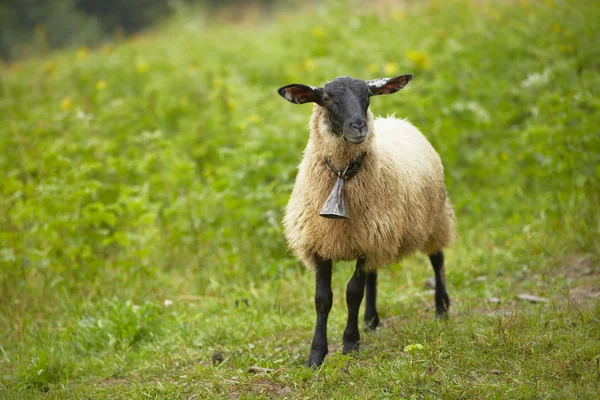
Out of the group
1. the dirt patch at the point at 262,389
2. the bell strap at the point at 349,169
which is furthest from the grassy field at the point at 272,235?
the bell strap at the point at 349,169

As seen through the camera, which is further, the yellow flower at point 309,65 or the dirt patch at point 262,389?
the yellow flower at point 309,65

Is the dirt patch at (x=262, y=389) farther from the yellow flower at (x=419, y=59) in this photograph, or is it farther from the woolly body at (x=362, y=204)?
the yellow flower at (x=419, y=59)

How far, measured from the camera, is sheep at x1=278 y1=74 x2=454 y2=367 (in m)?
4.08

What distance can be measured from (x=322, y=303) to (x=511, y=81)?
6.55 m

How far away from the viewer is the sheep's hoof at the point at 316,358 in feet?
Answer: 13.6

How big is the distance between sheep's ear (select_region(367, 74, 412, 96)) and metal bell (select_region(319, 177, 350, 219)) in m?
0.80

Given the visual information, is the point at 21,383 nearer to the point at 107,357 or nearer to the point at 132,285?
the point at 107,357

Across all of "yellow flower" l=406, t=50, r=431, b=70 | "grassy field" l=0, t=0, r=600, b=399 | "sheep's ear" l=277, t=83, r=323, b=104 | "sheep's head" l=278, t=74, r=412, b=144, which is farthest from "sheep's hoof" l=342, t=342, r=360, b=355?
"yellow flower" l=406, t=50, r=431, b=70

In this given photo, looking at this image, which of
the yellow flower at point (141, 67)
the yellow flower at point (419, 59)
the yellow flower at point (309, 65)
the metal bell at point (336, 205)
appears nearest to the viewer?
the metal bell at point (336, 205)

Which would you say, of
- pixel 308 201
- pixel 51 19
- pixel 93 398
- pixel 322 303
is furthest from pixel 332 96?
pixel 51 19

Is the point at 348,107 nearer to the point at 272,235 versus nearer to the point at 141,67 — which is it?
the point at 272,235

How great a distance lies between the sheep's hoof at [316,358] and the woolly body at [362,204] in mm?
637

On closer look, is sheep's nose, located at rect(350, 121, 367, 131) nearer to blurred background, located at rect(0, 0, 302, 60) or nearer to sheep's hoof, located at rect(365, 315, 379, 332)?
sheep's hoof, located at rect(365, 315, 379, 332)

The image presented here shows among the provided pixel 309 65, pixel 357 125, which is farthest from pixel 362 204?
pixel 309 65
